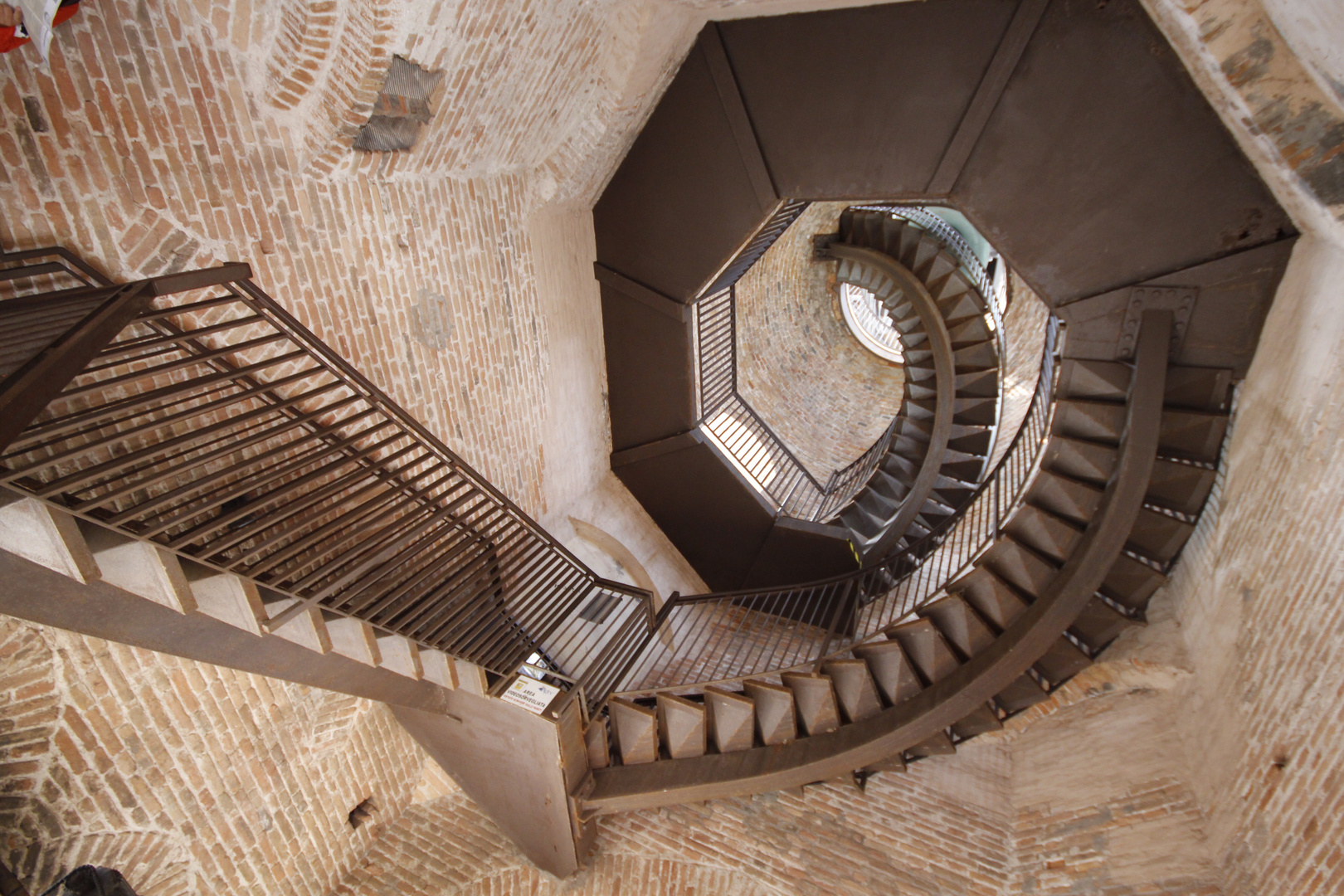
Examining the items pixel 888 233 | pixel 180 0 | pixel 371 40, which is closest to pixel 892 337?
pixel 888 233

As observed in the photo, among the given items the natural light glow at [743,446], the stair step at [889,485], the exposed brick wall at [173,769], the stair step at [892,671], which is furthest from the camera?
the stair step at [889,485]

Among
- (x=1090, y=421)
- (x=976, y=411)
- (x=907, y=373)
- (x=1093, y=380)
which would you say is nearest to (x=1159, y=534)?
(x=1090, y=421)

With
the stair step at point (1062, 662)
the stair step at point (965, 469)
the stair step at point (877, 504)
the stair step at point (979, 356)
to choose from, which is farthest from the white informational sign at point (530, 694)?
the stair step at point (979, 356)

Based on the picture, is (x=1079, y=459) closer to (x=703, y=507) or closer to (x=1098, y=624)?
(x=1098, y=624)

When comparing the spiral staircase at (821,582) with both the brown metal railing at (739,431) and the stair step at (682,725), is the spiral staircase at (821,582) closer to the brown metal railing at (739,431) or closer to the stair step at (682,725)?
the stair step at (682,725)

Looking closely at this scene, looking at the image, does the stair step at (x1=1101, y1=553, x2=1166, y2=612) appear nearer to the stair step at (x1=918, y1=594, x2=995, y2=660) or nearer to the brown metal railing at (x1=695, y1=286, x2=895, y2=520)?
the stair step at (x1=918, y1=594, x2=995, y2=660)

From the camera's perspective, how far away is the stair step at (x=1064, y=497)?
15.0 ft

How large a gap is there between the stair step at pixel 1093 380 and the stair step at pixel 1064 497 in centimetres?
60

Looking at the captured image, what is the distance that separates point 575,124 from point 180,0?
3.00 metres

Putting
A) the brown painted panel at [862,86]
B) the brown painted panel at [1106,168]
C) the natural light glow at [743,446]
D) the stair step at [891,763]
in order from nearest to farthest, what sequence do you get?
the brown painted panel at [1106,168] < the brown painted panel at [862,86] < the stair step at [891,763] < the natural light glow at [743,446]

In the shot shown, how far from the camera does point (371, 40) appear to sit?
365cm

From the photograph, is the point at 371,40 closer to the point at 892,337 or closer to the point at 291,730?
the point at 291,730

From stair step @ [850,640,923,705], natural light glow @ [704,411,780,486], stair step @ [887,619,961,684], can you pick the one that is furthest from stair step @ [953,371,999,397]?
stair step @ [850,640,923,705]

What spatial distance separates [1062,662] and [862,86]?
14.3 feet
